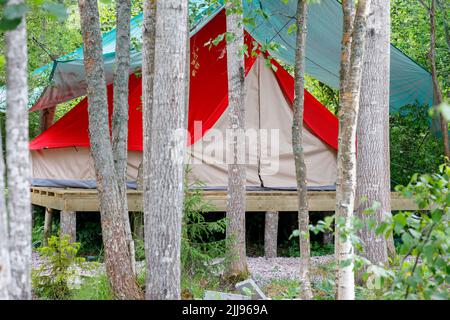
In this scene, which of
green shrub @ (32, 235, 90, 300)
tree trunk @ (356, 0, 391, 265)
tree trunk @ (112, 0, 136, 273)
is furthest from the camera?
tree trunk @ (356, 0, 391, 265)

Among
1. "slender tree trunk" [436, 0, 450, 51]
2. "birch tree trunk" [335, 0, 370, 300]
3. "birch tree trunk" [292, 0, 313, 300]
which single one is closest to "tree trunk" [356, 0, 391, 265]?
"birch tree trunk" [292, 0, 313, 300]

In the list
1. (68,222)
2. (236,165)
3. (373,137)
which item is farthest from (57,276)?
(373,137)

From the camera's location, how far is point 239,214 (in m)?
5.97

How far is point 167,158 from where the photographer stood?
10.9 feet

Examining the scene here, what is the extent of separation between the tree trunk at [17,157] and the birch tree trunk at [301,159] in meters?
2.36

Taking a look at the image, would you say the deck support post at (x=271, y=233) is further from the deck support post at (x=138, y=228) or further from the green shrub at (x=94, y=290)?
the green shrub at (x=94, y=290)

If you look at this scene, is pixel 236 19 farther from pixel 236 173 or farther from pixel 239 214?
pixel 239 214

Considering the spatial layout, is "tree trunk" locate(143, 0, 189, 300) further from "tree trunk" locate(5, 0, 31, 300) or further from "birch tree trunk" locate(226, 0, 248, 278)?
"birch tree trunk" locate(226, 0, 248, 278)

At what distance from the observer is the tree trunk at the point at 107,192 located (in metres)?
4.32

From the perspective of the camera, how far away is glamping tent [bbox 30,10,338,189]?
26.7 feet

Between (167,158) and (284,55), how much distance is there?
19.4ft
